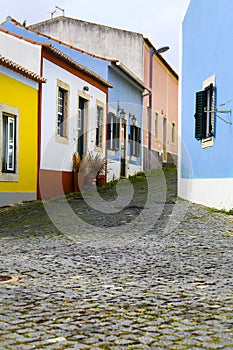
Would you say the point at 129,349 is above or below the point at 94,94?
below

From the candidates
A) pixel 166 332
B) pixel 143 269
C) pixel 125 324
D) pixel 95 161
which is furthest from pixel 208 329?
pixel 95 161

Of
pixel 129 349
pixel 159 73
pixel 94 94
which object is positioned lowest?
pixel 129 349

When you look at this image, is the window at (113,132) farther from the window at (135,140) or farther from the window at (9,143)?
the window at (9,143)

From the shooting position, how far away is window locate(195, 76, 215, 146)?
12.9 meters

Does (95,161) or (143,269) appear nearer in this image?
(143,269)

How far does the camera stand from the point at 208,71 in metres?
13.1

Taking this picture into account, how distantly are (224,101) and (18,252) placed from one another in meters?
6.26

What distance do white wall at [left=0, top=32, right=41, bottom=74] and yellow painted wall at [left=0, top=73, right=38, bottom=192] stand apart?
684mm

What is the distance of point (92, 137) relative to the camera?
65.0ft

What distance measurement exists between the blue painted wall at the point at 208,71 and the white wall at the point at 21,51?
386 cm

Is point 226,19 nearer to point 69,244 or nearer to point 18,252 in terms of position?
point 69,244

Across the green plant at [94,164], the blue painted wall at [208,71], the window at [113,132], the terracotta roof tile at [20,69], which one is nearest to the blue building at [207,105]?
the blue painted wall at [208,71]

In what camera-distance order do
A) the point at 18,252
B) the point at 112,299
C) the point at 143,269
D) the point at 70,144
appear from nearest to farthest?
the point at 112,299 → the point at 143,269 → the point at 18,252 → the point at 70,144

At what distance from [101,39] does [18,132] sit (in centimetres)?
1323
